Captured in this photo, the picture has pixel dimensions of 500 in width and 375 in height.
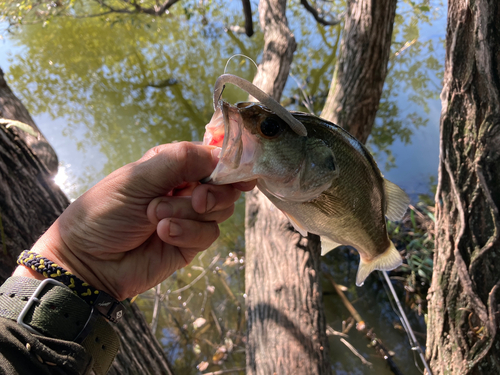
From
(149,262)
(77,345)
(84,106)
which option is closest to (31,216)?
(149,262)

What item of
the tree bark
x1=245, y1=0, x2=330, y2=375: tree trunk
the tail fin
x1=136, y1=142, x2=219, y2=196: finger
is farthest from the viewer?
the tree bark

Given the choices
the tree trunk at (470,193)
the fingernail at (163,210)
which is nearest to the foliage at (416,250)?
the tree trunk at (470,193)

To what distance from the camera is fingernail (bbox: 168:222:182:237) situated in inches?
47.3

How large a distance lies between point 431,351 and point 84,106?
7.43 m

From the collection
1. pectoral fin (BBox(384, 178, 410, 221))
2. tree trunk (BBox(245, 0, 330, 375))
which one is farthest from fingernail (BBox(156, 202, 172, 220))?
tree trunk (BBox(245, 0, 330, 375))

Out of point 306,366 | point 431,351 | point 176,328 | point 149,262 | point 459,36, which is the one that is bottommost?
point 176,328

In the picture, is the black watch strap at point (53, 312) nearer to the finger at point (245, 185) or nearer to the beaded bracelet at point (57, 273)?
the beaded bracelet at point (57, 273)

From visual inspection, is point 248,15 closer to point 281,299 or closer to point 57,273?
point 281,299

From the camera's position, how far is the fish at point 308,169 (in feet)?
3.31

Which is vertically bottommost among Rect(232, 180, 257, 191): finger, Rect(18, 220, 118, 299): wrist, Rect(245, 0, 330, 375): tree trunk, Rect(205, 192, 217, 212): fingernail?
Rect(245, 0, 330, 375): tree trunk

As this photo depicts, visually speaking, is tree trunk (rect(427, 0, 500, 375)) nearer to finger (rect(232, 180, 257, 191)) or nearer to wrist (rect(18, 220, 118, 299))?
finger (rect(232, 180, 257, 191))

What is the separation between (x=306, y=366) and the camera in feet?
6.82

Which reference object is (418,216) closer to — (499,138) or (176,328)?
(499,138)

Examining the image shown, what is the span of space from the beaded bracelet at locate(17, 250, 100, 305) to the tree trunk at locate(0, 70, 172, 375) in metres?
0.63
